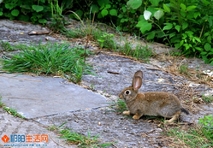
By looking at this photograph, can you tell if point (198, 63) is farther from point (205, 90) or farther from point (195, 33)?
point (205, 90)

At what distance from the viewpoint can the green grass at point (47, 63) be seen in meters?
5.49

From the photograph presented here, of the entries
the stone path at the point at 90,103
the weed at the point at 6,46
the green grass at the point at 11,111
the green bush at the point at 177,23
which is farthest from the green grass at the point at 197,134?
the weed at the point at 6,46

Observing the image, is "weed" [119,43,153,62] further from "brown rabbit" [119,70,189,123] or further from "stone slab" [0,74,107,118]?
"brown rabbit" [119,70,189,123]

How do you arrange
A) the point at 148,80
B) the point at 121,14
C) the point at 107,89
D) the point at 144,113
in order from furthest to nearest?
the point at 121,14 < the point at 148,80 < the point at 107,89 < the point at 144,113

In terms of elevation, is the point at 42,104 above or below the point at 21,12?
below

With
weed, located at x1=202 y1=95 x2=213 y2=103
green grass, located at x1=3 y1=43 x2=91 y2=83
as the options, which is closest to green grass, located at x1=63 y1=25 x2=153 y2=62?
green grass, located at x1=3 y1=43 x2=91 y2=83

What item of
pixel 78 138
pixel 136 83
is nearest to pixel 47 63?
pixel 136 83

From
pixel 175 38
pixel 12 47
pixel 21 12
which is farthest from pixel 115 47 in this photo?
pixel 21 12

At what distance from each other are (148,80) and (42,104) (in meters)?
1.46

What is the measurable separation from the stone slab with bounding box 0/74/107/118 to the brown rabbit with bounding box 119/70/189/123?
0.28 metres

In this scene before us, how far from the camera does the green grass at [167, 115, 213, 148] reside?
13.2 feet

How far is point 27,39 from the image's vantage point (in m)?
6.86

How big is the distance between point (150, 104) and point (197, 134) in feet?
1.77

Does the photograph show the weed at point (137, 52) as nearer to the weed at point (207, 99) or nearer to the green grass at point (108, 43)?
the green grass at point (108, 43)
